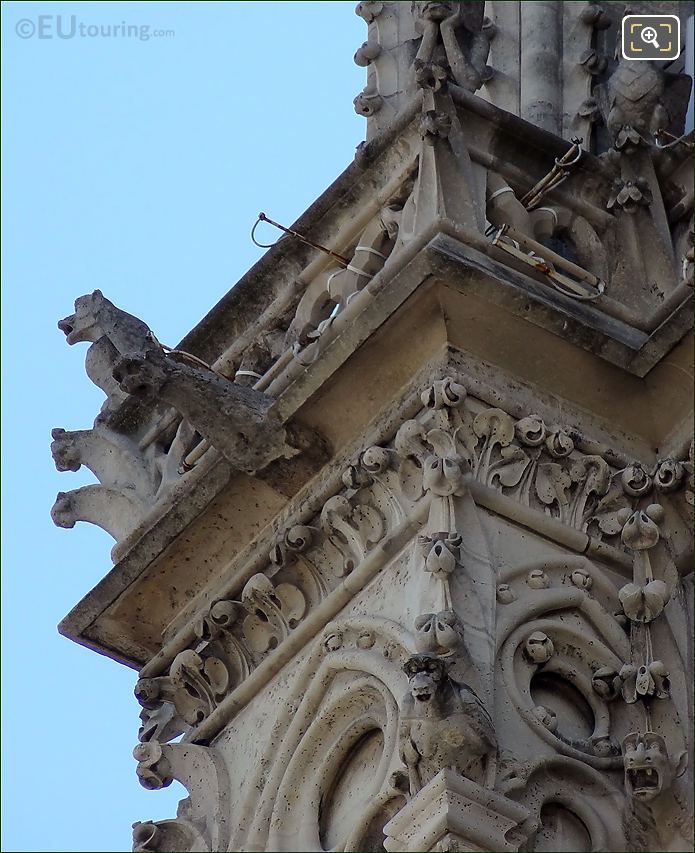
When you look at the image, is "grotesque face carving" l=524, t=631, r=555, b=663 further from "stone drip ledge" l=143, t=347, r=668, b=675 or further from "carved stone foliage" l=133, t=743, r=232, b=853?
"carved stone foliage" l=133, t=743, r=232, b=853

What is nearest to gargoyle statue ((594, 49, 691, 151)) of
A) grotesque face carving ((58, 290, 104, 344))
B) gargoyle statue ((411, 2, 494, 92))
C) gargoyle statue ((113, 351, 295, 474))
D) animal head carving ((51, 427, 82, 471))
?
gargoyle statue ((411, 2, 494, 92))

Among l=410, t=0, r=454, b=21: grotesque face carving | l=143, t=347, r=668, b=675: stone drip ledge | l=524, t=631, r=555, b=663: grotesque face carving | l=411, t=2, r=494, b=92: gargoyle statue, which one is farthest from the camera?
l=410, t=0, r=454, b=21: grotesque face carving

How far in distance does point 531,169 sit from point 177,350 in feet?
4.71

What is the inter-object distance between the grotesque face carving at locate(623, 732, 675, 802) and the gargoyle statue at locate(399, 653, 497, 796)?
0.51m

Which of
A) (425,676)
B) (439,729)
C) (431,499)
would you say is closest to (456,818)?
(439,729)

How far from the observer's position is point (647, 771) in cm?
979

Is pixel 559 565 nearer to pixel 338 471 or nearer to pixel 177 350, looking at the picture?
pixel 338 471

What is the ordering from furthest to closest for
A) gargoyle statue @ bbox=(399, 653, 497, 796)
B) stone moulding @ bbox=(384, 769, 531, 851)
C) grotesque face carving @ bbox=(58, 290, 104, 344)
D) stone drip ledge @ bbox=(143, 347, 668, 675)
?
grotesque face carving @ bbox=(58, 290, 104, 344) < stone drip ledge @ bbox=(143, 347, 668, 675) < gargoyle statue @ bbox=(399, 653, 497, 796) < stone moulding @ bbox=(384, 769, 531, 851)

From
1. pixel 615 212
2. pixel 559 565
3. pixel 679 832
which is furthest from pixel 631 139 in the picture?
pixel 679 832

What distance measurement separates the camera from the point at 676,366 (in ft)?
35.7

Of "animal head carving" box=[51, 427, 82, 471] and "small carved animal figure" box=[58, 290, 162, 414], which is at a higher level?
"small carved animal figure" box=[58, 290, 162, 414]

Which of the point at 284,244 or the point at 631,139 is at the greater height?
the point at 631,139

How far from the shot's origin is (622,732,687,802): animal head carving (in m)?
9.77

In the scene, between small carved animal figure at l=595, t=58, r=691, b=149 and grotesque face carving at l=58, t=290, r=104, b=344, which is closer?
small carved animal figure at l=595, t=58, r=691, b=149
